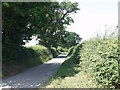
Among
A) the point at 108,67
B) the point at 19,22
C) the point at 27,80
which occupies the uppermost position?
the point at 19,22

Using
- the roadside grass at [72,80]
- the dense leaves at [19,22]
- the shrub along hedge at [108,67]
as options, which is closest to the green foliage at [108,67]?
the shrub along hedge at [108,67]

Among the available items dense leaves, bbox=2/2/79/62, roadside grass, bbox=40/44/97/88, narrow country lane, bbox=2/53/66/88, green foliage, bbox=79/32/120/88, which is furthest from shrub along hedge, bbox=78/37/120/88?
dense leaves, bbox=2/2/79/62

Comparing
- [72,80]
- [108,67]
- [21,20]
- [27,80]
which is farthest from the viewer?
[21,20]

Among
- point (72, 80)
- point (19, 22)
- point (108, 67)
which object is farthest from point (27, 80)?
point (108, 67)

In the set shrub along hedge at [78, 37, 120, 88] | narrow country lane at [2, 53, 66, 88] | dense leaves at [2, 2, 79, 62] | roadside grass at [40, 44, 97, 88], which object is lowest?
narrow country lane at [2, 53, 66, 88]

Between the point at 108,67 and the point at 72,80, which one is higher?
the point at 108,67

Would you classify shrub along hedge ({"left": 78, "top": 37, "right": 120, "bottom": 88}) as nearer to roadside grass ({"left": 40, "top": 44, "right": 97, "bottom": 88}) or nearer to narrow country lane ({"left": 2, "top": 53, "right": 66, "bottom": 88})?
roadside grass ({"left": 40, "top": 44, "right": 97, "bottom": 88})

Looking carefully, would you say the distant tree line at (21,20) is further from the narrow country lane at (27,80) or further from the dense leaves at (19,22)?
the narrow country lane at (27,80)

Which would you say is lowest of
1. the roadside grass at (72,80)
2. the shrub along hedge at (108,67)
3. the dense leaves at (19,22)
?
the roadside grass at (72,80)

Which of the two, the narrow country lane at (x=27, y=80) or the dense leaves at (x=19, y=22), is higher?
the dense leaves at (x=19, y=22)

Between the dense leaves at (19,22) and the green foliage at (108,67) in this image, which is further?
the dense leaves at (19,22)

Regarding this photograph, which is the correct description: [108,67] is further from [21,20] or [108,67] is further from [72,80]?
[21,20]

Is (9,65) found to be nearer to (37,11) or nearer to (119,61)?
(37,11)

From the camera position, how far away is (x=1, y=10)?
930cm
